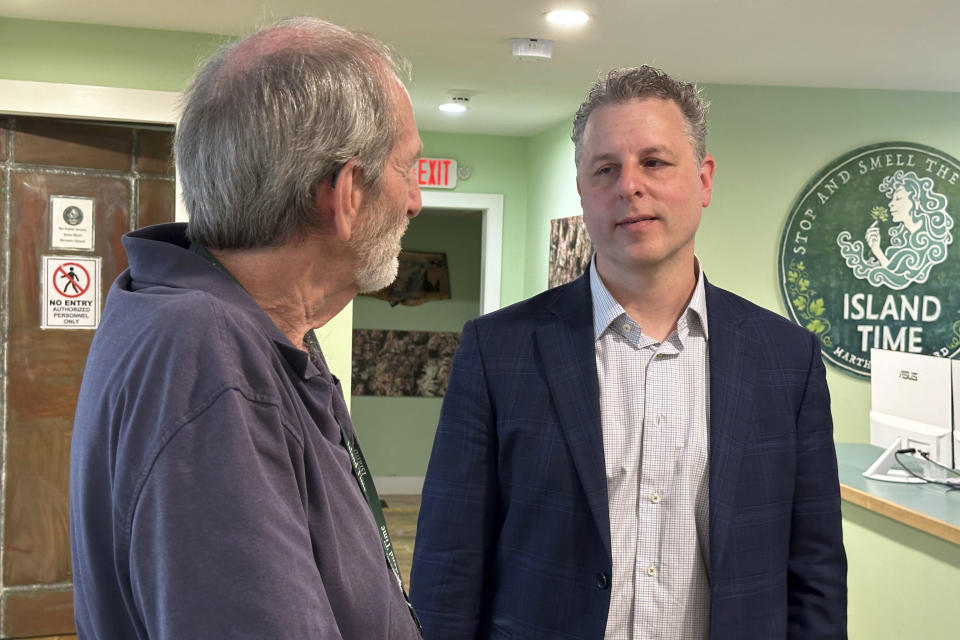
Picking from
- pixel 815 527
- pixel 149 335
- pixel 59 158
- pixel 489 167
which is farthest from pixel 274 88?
pixel 489 167

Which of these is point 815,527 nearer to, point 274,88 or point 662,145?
point 662,145

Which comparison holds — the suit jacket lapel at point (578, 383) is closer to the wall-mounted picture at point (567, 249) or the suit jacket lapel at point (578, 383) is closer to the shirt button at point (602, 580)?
the shirt button at point (602, 580)

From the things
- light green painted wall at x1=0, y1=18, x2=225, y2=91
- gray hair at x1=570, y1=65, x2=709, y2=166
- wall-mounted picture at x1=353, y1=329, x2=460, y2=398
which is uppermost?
light green painted wall at x1=0, y1=18, x2=225, y2=91

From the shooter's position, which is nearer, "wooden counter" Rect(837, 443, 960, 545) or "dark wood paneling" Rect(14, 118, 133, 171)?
"wooden counter" Rect(837, 443, 960, 545)

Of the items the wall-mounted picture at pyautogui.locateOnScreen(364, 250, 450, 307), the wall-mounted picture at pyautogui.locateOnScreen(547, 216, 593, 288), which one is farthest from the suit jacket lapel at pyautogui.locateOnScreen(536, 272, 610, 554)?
the wall-mounted picture at pyautogui.locateOnScreen(364, 250, 450, 307)

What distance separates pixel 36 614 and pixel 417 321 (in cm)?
493

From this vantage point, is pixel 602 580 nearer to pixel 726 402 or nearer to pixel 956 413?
pixel 726 402

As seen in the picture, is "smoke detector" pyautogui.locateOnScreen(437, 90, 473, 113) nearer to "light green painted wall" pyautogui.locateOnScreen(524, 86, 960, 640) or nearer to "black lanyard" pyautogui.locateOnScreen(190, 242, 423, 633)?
"light green painted wall" pyautogui.locateOnScreen(524, 86, 960, 640)

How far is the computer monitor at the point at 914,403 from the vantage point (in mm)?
3543

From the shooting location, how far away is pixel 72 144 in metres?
4.02

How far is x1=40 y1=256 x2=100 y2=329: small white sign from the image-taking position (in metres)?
4.00

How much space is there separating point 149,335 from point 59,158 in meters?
3.70

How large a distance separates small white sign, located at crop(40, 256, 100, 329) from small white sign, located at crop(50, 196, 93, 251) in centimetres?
6

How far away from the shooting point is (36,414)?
404cm
